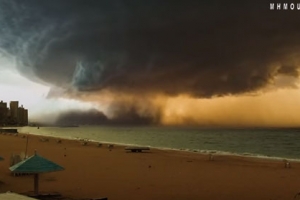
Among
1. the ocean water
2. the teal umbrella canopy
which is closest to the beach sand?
the teal umbrella canopy

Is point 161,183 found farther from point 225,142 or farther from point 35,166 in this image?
point 225,142

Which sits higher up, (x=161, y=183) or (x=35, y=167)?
(x=35, y=167)

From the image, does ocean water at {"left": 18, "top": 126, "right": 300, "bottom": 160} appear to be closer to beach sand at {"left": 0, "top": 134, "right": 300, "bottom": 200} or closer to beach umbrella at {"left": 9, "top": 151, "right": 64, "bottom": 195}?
beach sand at {"left": 0, "top": 134, "right": 300, "bottom": 200}

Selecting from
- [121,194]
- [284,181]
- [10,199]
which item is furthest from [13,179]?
[284,181]

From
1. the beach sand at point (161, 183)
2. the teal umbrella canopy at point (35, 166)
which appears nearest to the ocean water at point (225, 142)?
the beach sand at point (161, 183)

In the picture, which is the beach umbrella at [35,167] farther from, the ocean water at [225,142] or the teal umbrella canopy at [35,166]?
the ocean water at [225,142]

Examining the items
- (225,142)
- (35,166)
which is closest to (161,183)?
(35,166)

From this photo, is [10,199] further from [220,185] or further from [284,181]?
[284,181]

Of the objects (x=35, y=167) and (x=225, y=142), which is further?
(x=225, y=142)

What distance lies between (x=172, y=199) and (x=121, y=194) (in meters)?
1.71

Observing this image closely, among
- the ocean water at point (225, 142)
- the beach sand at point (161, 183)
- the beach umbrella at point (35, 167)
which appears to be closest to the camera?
the beach umbrella at point (35, 167)

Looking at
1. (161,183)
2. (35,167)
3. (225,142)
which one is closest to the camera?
(35,167)

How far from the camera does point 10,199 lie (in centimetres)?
652

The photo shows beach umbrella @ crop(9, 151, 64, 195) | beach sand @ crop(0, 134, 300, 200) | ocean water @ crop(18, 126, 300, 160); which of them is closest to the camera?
beach umbrella @ crop(9, 151, 64, 195)
